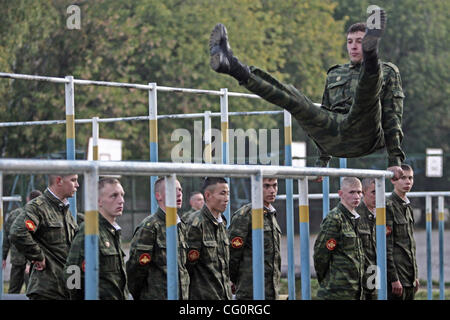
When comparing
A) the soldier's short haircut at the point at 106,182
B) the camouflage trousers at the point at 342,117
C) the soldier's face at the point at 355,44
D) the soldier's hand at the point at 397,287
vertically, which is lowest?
the soldier's hand at the point at 397,287

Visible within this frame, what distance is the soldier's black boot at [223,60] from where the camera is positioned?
614 centimetres

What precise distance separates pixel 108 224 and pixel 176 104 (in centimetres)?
1930

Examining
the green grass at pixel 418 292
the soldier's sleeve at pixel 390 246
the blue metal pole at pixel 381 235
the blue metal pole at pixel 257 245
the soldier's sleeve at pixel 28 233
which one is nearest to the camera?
the blue metal pole at pixel 257 245

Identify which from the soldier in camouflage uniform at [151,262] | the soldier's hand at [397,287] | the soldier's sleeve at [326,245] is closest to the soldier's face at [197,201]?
the soldier's hand at [397,287]

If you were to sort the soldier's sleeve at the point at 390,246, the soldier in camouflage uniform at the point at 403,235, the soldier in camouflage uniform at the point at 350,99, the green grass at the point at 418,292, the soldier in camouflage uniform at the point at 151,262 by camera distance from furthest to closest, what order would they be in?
the green grass at the point at 418,292 → the soldier in camouflage uniform at the point at 403,235 → the soldier's sleeve at the point at 390,246 → the soldier in camouflage uniform at the point at 151,262 → the soldier in camouflage uniform at the point at 350,99

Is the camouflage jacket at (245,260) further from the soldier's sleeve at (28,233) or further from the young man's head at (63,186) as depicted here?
the soldier's sleeve at (28,233)

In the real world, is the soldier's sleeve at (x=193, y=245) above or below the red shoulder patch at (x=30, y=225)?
below

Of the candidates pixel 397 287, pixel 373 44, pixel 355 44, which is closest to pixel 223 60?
pixel 373 44

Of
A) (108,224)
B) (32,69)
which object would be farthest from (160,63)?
(108,224)

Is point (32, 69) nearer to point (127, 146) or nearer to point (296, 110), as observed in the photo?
point (127, 146)

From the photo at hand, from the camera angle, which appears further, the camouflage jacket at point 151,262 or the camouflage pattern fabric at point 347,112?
the camouflage jacket at point 151,262

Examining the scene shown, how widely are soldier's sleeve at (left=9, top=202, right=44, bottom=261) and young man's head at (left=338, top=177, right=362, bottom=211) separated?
242cm

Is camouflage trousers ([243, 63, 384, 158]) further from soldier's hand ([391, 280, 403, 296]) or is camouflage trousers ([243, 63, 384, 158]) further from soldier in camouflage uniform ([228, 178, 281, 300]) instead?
soldier's hand ([391, 280, 403, 296])

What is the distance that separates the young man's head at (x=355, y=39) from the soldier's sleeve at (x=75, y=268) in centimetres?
249
